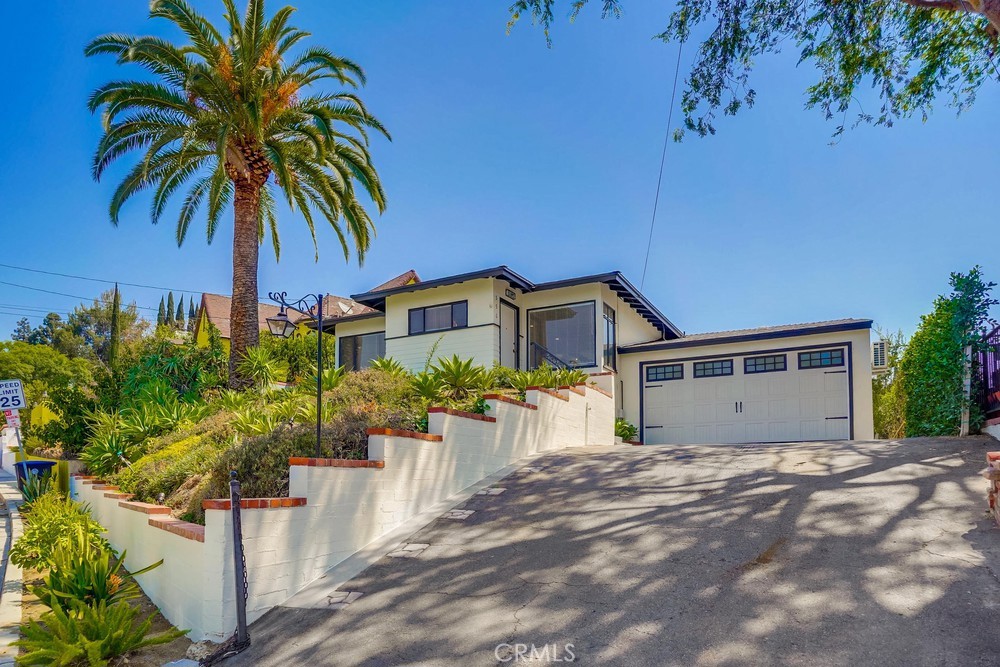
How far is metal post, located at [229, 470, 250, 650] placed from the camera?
5.56 meters

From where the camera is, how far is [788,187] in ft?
49.9

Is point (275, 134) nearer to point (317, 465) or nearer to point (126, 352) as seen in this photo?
point (126, 352)

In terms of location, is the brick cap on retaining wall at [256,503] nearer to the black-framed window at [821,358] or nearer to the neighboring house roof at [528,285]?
the neighboring house roof at [528,285]

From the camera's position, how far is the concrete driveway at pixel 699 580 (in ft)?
14.5

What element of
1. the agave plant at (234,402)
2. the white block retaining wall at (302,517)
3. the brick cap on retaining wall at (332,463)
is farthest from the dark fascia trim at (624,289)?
the brick cap on retaining wall at (332,463)

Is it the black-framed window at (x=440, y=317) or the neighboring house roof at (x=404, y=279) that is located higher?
the neighboring house roof at (x=404, y=279)

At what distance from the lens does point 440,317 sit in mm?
18797

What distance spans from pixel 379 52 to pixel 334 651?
1332cm

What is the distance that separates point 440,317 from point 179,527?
12.7 metres

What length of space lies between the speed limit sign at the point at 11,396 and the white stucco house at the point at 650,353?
881 cm

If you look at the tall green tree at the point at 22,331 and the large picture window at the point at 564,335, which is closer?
the large picture window at the point at 564,335

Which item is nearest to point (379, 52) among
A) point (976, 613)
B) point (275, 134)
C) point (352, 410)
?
point (275, 134)

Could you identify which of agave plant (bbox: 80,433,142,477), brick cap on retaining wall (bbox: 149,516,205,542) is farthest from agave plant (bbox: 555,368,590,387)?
brick cap on retaining wall (bbox: 149,516,205,542)
